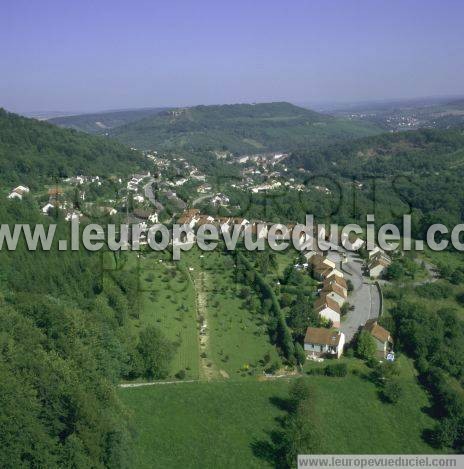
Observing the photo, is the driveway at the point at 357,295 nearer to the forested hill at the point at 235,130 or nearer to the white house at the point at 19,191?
the white house at the point at 19,191

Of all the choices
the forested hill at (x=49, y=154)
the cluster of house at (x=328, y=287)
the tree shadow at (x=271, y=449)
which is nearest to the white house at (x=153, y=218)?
the forested hill at (x=49, y=154)

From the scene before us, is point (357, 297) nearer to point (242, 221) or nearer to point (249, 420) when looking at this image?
point (249, 420)

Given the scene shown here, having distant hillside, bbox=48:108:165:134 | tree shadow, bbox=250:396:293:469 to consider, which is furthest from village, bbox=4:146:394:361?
distant hillside, bbox=48:108:165:134

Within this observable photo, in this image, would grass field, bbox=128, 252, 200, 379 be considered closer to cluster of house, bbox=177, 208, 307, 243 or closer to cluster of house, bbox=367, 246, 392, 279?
cluster of house, bbox=177, 208, 307, 243

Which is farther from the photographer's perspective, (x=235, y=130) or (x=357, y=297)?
(x=235, y=130)

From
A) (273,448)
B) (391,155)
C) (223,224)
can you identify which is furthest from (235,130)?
(273,448)
